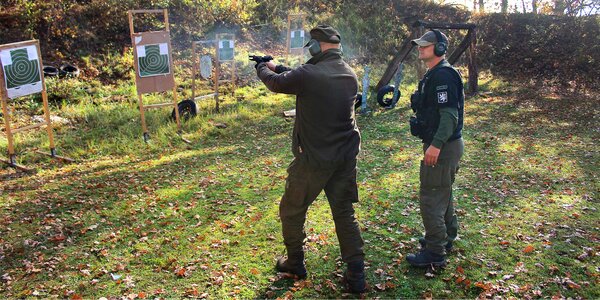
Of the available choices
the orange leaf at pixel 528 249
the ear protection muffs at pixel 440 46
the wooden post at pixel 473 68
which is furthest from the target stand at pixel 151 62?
the wooden post at pixel 473 68

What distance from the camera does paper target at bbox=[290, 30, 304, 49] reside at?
14.9 metres

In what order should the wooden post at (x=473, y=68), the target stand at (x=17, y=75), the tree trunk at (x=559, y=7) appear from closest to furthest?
the target stand at (x=17, y=75), the wooden post at (x=473, y=68), the tree trunk at (x=559, y=7)

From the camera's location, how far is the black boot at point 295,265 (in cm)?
452

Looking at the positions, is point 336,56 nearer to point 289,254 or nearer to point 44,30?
point 289,254

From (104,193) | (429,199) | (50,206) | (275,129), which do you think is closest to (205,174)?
(104,193)

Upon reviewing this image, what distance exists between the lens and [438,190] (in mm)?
4500

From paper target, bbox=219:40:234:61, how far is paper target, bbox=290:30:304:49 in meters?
2.83

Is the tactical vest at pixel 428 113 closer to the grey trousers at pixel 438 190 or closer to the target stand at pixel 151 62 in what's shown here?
the grey trousers at pixel 438 190

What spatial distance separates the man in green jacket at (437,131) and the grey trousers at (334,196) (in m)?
0.81

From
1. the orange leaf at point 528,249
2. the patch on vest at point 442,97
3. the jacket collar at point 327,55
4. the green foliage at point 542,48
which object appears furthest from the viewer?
the green foliage at point 542,48

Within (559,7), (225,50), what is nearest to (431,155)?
(225,50)

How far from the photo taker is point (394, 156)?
8.91 m

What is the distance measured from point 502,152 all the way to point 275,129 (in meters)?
4.89

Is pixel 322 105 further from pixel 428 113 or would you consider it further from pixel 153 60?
pixel 153 60
